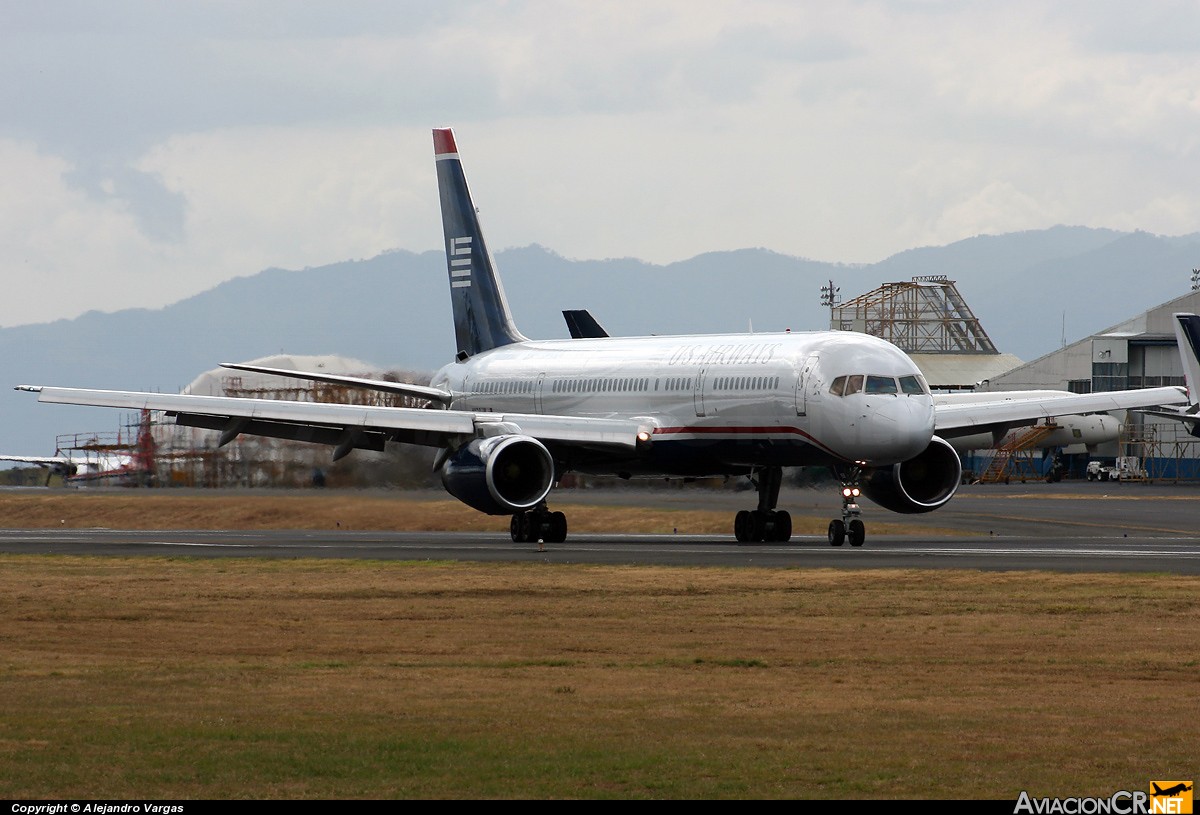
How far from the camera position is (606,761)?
41.8ft

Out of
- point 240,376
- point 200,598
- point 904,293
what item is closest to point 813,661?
point 200,598

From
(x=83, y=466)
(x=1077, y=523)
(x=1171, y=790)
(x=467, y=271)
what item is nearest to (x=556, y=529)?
(x=467, y=271)

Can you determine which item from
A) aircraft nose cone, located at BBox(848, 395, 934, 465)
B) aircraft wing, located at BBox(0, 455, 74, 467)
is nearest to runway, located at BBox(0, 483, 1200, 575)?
aircraft nose cone, located at BBox(848, 395, 934, 465)

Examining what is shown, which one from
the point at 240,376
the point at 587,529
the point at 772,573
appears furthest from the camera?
the point at 240,376

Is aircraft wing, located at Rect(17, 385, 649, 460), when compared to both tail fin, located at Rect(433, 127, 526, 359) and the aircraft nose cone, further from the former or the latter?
tail fin, located at Rect(433, 127, 526, 359)

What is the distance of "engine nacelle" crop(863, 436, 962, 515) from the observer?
1591 inches

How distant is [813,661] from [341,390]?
161 feet

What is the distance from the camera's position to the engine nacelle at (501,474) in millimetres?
38363

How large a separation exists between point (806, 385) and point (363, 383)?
13.5 m

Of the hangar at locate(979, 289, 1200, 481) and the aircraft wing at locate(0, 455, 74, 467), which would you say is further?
the aircraft wing at locate(0, 455, 74, 467)

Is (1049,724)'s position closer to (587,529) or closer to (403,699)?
(403,699)

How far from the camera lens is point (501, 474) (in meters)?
39.2

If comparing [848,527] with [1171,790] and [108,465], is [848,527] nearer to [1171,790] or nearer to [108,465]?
[1171,790]

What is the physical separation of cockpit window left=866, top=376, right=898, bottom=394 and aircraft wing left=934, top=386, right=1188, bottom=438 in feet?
10.9
